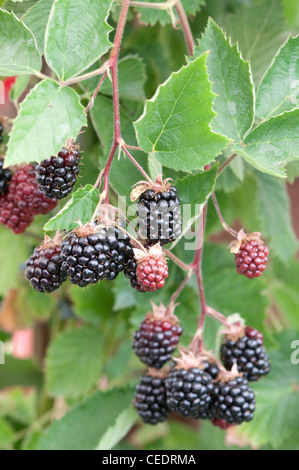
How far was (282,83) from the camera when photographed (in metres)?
0.61

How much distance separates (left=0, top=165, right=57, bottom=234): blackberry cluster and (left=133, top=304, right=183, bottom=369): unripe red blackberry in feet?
0.66

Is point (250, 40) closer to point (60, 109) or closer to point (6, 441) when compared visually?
point (60, 109)

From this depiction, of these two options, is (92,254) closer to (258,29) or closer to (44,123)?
(44,123)

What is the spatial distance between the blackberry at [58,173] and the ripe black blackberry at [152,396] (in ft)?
1.03

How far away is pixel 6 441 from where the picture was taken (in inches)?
44.8

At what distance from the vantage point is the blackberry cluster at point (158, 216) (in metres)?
0.51

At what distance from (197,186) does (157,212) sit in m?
0.12

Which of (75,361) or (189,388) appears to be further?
(75,361)

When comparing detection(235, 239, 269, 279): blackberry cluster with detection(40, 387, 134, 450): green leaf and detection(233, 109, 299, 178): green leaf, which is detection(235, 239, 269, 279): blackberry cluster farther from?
detection(40, 387, 134, 450): green leaf

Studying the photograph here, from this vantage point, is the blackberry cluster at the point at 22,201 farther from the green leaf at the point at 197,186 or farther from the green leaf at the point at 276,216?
the green leaf at the point at 276,216

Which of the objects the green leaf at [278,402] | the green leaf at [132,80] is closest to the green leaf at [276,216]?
Result: the green leaf at [278,402]

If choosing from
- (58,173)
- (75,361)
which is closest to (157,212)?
(58,173)

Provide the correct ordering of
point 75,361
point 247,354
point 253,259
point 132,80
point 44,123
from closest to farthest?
1. point 44,123
2. point 253,259
3. point 247,354
4. point 132,80
5. point 75,361

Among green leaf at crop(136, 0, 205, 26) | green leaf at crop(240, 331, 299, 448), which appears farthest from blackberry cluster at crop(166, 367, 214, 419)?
green leaf at crop(136, 0, 205, 26)
